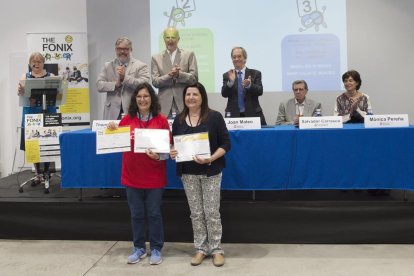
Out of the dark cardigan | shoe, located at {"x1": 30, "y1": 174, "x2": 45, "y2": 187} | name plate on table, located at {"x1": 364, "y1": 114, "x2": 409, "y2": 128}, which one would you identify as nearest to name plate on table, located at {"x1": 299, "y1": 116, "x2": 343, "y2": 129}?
name plate on table, located at {"x1": 364, "y1": 114, "x2": 409, "y2": 128}

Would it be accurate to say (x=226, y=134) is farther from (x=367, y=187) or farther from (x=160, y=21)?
(x=160, y=21)

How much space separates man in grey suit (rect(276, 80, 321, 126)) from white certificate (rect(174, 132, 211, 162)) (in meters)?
1.57

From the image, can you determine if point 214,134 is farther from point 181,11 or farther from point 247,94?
point 181,11

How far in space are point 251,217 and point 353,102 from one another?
4.89ft

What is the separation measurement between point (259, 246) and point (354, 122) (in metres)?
1.46

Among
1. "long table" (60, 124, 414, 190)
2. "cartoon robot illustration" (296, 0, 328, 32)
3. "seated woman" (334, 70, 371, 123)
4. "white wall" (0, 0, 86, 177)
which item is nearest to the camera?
"long table" (60, 124, 414, 190)

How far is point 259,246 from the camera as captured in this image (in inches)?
130

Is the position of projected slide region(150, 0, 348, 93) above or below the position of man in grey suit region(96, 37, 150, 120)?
above

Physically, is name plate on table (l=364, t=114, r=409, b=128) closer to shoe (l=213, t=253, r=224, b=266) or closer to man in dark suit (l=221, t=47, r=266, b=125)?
man in dark suit (l=221, t=47, r=266, b=125)

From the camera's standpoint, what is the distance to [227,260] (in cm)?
301

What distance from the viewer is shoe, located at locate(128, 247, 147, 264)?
298 cm

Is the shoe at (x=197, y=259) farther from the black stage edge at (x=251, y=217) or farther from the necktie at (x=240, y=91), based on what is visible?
the necktie at (x=240, y=91)

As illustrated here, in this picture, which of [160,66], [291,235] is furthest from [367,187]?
[160,66]

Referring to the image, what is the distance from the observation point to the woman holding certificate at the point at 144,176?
115 inches
